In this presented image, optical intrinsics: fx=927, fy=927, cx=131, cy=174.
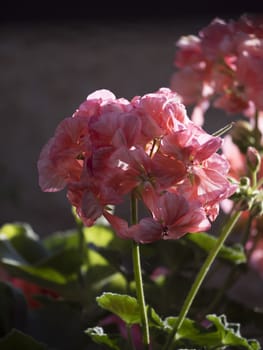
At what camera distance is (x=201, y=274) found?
1.97ft

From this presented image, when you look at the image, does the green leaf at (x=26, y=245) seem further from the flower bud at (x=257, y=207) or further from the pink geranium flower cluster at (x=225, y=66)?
the flower bud at (x=257, y=207)

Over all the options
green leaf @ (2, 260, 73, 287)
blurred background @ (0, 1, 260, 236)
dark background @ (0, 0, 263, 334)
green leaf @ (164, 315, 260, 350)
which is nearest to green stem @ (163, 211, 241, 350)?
green leaf @ (164, 315, 260, 350)

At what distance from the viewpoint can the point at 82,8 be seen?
4.66 m

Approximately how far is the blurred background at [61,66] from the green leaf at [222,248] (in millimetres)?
1444

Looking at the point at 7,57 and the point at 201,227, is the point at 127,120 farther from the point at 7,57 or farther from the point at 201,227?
the point at 7,57

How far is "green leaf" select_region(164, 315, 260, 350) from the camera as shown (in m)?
0.62

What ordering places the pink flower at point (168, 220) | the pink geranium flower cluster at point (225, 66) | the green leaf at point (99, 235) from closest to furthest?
the pink flower at point (168, 220)
the pink geranium flower cluster at point (225, 66)
the green leaf at point (99, 235)

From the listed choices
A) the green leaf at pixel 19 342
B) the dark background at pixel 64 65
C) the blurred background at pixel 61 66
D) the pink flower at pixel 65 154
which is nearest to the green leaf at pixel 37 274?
the green leaf at pixel 19 342

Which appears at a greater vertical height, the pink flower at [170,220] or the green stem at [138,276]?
the pink flower at [170,220]

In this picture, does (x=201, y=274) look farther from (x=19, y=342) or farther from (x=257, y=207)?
(x=19, y=342)

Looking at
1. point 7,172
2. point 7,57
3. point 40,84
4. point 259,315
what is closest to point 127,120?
point 259,315

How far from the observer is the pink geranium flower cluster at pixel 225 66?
794 mm

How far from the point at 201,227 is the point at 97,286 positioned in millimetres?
364

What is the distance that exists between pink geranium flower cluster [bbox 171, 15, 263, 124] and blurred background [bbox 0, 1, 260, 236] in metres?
1.37
